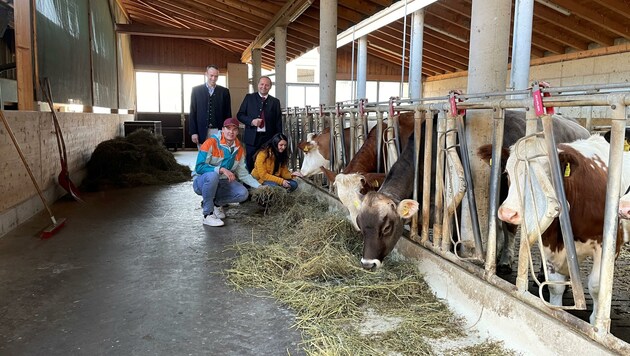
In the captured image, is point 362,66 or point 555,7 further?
point 362,66

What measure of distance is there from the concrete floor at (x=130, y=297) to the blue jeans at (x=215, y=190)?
0.93 feet

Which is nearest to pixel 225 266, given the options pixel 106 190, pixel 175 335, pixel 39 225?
pixel 175 335

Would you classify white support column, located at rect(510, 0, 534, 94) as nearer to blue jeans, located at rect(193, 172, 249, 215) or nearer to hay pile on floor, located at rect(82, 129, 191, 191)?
blue jeans, located at rect(193, 172, 249, 215)

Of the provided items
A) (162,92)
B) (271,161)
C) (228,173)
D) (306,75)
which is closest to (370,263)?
(228,173)

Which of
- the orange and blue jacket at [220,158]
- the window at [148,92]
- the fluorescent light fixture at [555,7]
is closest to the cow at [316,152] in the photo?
the orange and blue jacket at [220,158]

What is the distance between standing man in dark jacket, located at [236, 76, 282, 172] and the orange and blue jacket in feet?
3.63

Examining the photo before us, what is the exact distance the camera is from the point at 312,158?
251 inches

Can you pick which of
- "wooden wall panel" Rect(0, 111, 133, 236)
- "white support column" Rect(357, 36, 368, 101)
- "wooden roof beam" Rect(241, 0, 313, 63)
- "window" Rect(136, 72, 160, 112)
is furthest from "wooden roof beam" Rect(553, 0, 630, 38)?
"window" Rect(136, 72, 160, 112)

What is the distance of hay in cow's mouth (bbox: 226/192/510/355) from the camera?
103 inches

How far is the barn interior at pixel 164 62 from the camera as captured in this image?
4106mm

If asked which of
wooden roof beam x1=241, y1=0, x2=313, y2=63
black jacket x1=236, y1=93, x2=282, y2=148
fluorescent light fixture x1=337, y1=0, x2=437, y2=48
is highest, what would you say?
wooden roof beam x1=241, y1=0, x2=313, y2=63

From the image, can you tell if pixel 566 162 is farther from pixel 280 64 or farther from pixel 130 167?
pixel 280 64

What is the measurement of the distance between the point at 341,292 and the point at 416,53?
30.4ft

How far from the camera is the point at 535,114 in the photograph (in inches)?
96.8
